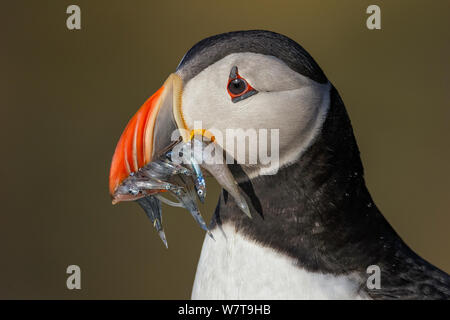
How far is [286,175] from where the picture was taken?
107 centimetres

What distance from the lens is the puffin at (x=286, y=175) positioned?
104 cm

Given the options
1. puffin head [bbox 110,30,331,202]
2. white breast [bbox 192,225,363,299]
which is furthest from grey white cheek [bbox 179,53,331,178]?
white breast [bbox 192,225,363,299]

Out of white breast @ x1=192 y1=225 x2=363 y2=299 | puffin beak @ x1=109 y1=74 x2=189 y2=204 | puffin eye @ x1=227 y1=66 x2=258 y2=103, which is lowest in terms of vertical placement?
white breast @ x1=192 y1=225 x2=363 y2=299

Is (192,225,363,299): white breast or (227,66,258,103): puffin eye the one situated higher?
(227,66,258,103): puffin eye

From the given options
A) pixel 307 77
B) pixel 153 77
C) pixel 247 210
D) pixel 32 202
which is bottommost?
pixel 32 202

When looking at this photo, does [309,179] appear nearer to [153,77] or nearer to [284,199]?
[284,199]

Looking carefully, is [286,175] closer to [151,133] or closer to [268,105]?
[268,105]

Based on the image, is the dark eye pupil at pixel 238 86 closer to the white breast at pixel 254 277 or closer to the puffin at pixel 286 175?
the puffin at pixel 286 175

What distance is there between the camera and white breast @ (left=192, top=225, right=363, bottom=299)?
103 cm

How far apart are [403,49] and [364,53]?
0.25 meters

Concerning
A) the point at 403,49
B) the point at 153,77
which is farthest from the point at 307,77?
the point at 403,49

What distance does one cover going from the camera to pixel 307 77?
105 centimetres

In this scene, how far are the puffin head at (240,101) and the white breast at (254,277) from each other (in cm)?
14

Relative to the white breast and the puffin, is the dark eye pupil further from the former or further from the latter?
the white breast
